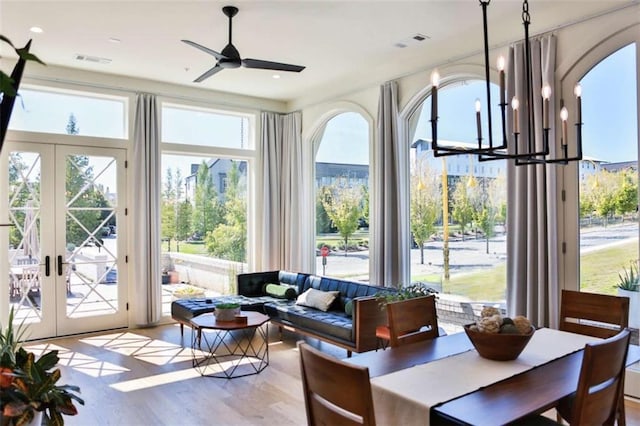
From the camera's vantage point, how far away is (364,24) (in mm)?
4789

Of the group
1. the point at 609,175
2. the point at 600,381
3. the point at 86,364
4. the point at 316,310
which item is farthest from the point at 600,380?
the point at 86,364

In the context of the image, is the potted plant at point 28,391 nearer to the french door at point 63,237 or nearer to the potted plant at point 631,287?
the potted plant at point 631,287

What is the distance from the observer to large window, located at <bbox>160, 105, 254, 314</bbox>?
7152mm

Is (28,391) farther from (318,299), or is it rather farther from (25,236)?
(25,236)

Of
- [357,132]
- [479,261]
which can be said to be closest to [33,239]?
[357,132]

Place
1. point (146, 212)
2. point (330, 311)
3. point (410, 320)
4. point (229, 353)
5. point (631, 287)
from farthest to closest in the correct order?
point (146, 212) → point (330, 311) → point (229, 353) → point (631, 287) → point (410, 320)

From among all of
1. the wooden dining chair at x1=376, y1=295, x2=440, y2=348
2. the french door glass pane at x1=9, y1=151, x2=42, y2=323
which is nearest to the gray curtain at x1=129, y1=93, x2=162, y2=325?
the french door glass pane at x1=9, y1=151, x2=42, y2=323

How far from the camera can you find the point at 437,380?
2189 millimetres

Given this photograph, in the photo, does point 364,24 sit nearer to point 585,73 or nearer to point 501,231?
point 585,73

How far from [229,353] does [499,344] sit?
364 centimetres

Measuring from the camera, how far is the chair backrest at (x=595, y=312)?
3.02 metres

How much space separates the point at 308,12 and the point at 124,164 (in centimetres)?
356

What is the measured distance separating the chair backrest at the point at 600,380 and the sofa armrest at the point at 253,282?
204 inches

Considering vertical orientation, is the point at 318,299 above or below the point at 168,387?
above
